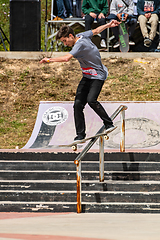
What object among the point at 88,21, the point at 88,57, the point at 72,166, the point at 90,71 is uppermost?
the point at 88,21

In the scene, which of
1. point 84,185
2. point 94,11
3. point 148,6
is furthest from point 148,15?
point 84,185

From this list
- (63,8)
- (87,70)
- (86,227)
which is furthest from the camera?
(63,8)

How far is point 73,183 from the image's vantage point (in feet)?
15.4

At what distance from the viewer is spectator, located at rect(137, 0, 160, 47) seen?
10328 millimetres

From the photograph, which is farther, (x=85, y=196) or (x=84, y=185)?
(x=84, y=185)

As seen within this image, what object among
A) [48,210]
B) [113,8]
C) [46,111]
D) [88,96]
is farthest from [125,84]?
[48,210]

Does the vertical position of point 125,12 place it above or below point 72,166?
above

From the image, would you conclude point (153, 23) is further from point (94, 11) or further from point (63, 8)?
point (63, 8)

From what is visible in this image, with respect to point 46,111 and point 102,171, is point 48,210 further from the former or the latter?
point 46,111

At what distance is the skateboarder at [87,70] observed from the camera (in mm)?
4755

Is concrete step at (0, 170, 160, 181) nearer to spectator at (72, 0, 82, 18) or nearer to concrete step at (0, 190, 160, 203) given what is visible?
concrete step at (0, 190, 160, 203)

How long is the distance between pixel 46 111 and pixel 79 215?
4.61 metres

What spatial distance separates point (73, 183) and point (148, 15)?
759 cm

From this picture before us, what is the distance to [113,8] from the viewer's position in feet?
34.0
